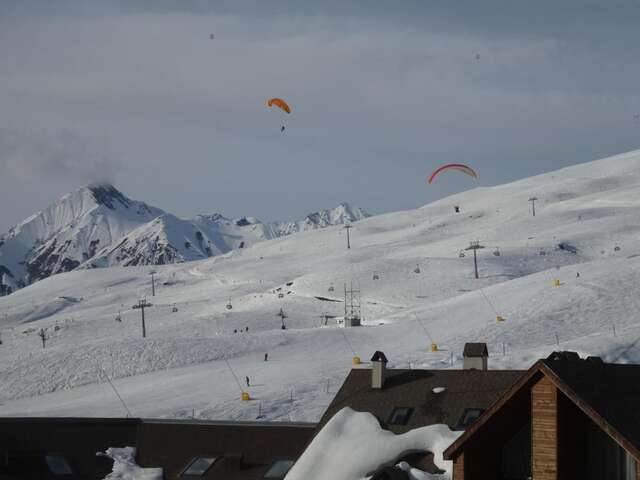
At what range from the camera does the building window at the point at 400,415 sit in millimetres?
24128

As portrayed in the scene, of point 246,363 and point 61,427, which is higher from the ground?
point 246,363

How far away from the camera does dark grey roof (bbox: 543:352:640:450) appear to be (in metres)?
15.0

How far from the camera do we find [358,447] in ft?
71.7

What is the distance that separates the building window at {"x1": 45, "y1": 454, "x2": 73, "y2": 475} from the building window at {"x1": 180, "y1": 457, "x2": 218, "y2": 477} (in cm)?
354

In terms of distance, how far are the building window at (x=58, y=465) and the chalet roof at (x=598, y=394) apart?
663 inches

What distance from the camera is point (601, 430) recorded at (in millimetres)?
15508

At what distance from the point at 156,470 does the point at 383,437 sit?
9.97 metres

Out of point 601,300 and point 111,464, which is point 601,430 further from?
point 601,300

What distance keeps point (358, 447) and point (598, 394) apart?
295 inches

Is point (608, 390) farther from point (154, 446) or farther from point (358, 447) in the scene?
point (154, 446)

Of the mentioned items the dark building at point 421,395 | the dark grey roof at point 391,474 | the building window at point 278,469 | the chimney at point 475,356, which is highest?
the chimney at point 475,356

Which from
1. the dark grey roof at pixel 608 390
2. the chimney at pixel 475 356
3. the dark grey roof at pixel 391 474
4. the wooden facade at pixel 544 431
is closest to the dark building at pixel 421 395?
the chimney at pixel 475 356

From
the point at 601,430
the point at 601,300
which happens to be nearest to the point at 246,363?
the point at 601,300

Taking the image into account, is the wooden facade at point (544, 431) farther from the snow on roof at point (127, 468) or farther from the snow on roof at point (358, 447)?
the snow on roof at point (127, 468)
